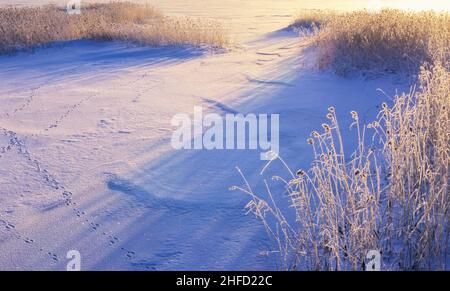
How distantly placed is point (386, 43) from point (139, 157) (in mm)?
5030

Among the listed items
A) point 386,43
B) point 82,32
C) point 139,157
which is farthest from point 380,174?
point 82,32

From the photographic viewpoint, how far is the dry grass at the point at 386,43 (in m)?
7.34

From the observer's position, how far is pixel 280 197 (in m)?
3.96

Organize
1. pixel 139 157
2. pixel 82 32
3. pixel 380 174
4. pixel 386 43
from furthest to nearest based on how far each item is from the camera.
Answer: pixel 82 32 < pixel 386 43 < pixel 139 157 < pixel 380 174

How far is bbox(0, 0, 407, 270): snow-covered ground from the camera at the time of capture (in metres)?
3.25

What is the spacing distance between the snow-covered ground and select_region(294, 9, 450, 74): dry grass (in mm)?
421

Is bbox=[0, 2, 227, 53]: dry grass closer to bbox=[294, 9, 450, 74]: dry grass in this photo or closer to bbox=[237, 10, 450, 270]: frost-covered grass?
bbox=[237, 10, 450, 270]: frost-covered grass

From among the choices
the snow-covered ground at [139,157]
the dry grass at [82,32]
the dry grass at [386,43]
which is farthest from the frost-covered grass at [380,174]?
the dry grass at [82,32]

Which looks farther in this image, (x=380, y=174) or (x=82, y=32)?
(x=82, y=32)

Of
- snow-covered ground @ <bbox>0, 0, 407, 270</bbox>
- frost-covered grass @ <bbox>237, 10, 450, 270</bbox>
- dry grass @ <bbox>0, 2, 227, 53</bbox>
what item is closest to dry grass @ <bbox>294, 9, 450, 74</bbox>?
frost-covered grass @ <bbox>237, 10, 450, 270</bbox>

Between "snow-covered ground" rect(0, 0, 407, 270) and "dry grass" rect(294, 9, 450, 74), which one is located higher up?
"dry grass" rect(294, 9, 450, 74)

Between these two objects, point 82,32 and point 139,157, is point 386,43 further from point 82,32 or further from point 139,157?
point 82,32

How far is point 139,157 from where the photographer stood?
484 cm
